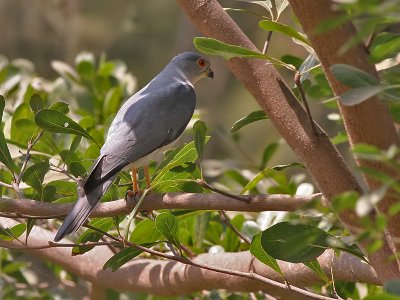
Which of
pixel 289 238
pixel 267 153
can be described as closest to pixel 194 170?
pixel 289 238

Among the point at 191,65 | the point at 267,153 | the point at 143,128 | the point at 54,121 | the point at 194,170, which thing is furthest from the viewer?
the point at 191,65

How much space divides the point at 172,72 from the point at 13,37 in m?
5.19

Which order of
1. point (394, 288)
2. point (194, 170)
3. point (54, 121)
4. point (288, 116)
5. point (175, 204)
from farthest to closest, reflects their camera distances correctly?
point (194, 170), point (54, 121), point (175, 204), point (288, 116), point (394, 288)

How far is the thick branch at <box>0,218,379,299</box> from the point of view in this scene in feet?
6.74

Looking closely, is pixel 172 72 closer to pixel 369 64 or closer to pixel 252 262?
pixel 252 262

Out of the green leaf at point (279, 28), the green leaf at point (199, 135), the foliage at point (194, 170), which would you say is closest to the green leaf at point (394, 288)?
the foliage at point (194, 170)

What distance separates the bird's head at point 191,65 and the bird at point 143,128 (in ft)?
0.66

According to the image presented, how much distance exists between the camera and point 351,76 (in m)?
1.24

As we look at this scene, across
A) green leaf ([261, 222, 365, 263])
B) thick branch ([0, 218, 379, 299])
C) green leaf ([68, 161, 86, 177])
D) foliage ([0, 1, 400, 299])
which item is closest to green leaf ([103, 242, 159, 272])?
foliage ([0, 1, 400, 299])

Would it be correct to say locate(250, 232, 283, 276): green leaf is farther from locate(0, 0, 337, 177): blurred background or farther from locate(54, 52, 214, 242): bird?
locate(0, 0, 337, 177): blurred background

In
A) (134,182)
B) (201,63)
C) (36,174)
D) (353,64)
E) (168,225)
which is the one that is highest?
(353,64)

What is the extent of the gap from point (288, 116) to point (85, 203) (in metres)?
0.63

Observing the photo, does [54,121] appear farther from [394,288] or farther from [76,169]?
[394,288]

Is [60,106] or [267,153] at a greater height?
[60,106]
